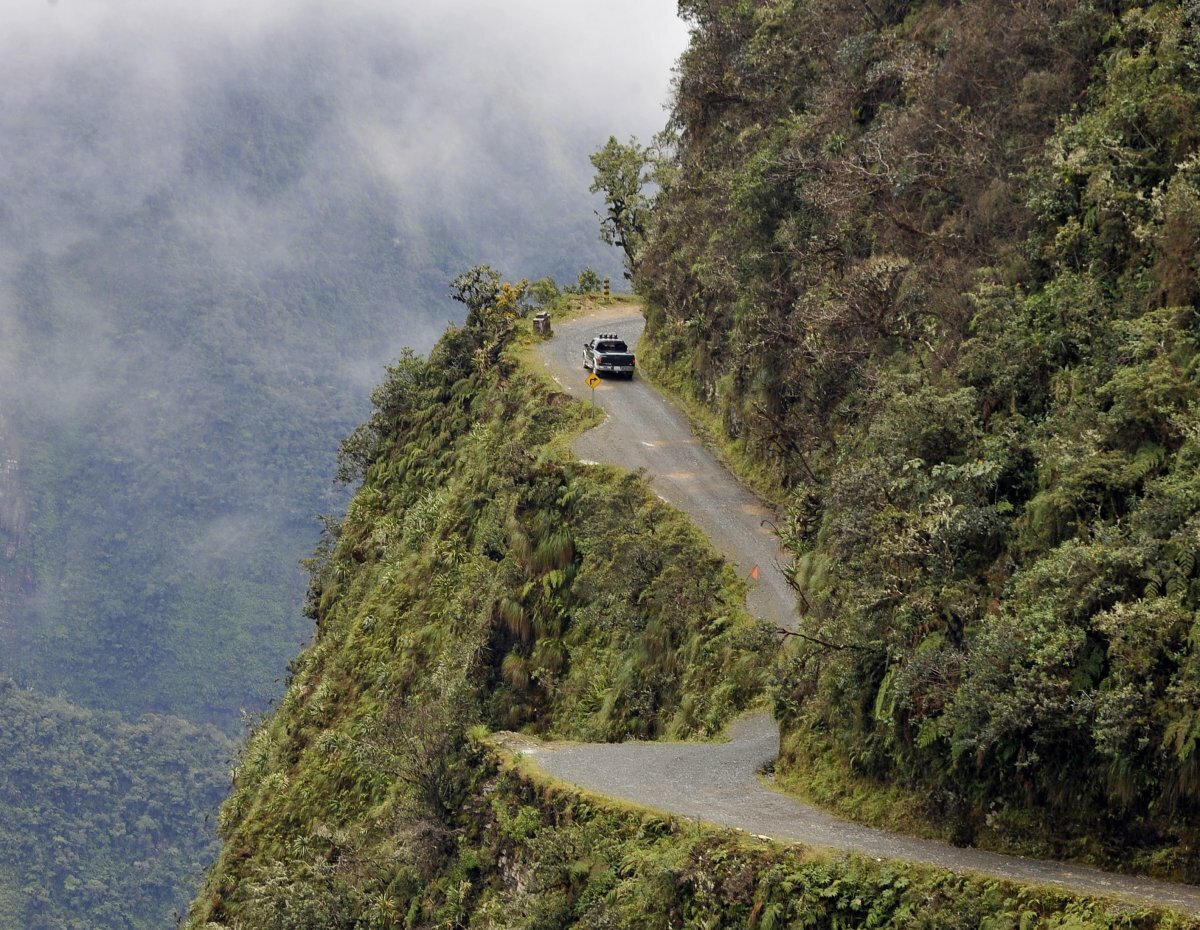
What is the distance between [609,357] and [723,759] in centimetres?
2367

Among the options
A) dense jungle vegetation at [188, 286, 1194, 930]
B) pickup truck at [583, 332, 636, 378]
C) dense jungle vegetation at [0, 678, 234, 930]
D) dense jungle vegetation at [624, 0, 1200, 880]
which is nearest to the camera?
dense jungle vegetation at [624, 0, 1200, 880]

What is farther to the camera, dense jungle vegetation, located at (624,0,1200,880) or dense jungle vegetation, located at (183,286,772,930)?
dense jungle vegetation, located at (183,286,772,930)

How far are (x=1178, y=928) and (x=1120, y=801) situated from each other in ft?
6.82

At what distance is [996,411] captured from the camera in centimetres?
2153

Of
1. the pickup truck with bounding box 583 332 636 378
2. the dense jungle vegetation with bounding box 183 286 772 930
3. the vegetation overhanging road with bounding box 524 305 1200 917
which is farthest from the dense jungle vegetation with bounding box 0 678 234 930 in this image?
the vegetation overhanging road with bounding box 524 305 1200 917

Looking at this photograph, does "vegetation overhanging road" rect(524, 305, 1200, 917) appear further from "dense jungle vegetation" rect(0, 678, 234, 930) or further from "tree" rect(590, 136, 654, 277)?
"dense jungle vegetation" rect(0, 678, 234, 930)

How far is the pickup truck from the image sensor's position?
152ft

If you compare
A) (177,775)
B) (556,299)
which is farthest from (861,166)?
(177,775)

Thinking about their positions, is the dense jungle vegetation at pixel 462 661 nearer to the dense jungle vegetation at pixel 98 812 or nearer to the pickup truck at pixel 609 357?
the pickup truck at pixel 609 357

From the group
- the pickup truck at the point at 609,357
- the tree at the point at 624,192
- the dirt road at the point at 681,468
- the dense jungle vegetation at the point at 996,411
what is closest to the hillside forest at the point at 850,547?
the dense jungle vegetation at the point at 996,411

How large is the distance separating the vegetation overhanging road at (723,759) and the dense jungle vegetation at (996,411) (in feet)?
1.87

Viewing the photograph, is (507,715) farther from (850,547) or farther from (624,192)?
(624,192)

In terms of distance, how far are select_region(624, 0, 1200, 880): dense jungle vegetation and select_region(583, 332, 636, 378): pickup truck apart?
10.4 metres

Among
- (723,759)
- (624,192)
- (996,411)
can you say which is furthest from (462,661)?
(624,192)
